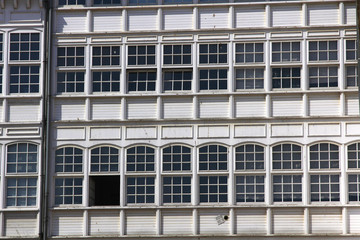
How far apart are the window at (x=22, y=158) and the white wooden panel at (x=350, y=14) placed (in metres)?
11.5

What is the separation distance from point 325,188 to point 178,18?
767 centimetres

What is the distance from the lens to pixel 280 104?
24.6m

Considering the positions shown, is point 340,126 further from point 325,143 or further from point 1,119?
point 1,119

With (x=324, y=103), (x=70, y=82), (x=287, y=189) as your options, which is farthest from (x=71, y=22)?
(x=287, y=189)

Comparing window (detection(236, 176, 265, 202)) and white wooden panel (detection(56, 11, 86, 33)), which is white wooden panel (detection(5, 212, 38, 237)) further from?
window (detection(236, 176, 265, 202))

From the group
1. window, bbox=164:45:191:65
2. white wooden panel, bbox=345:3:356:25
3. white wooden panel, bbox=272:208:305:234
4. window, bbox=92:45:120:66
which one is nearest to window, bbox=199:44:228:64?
window, bbox=164:45:191:65

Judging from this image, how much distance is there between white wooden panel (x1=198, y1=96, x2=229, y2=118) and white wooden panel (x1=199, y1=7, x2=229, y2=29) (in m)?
2.56

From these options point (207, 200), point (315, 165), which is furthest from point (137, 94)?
point (315, 165)

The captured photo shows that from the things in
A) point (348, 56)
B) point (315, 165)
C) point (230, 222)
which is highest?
point (348, 56)

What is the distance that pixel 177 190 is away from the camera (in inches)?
960

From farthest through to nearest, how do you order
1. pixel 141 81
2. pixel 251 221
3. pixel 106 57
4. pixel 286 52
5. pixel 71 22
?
pixel 71 22 → pixel 106 57 → pixel 141 81 → pixel 286 52 → pixel 251 221

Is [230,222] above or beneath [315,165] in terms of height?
beneath

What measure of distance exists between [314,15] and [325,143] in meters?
4.43

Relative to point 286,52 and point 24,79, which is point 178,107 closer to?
point 286,52
